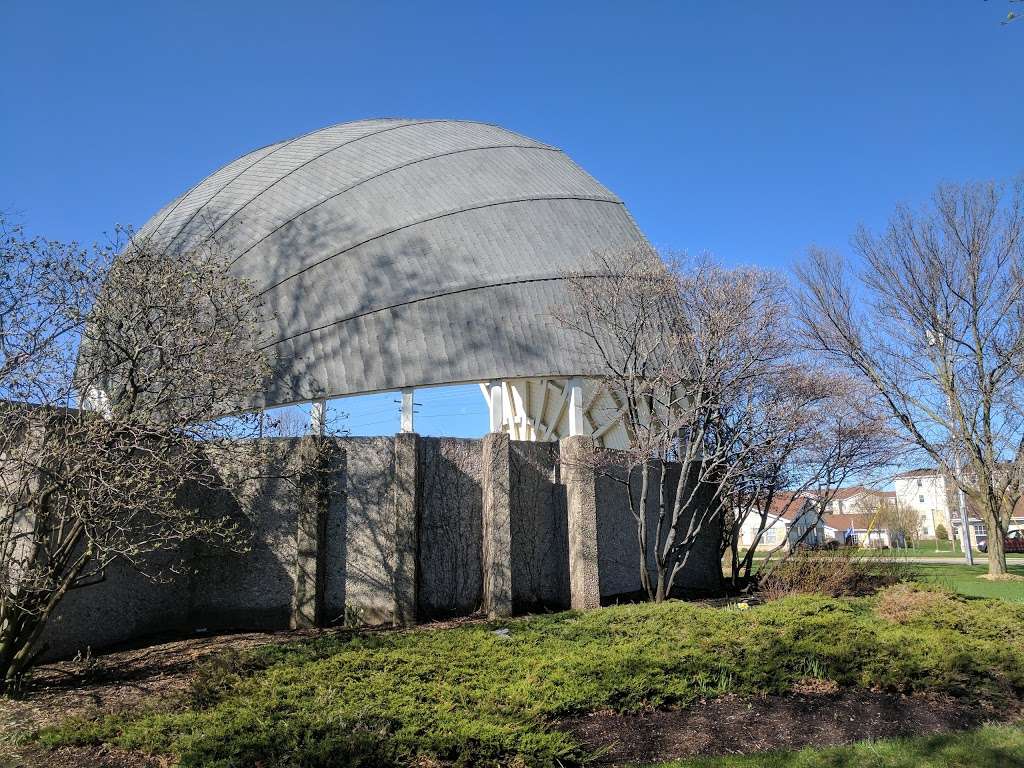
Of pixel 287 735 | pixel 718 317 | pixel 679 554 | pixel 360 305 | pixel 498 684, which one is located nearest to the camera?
pixel 287 735

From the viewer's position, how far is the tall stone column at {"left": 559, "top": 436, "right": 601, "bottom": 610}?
34.8ft

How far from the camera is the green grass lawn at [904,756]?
472cm

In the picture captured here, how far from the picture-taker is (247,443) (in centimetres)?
982

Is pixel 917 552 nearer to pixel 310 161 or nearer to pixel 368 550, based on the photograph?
pixel 310 161

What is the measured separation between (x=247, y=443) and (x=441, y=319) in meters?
6.70

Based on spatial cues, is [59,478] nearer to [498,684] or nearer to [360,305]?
[498,684]

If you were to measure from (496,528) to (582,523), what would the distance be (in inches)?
54.1

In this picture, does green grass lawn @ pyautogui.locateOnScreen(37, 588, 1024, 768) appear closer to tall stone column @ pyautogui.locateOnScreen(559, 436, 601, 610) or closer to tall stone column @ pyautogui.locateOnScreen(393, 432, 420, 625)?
tall stone column @ pyautogui.locateOnScreen(393, 432, 420, 625)

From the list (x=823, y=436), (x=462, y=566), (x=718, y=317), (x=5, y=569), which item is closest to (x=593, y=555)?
(x=462, y=566)

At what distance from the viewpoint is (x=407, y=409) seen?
1531cm

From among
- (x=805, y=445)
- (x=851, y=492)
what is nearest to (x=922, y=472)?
(x=805, y=445)

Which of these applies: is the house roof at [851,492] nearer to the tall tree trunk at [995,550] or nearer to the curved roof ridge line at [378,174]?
the tall tree trunk at [995,550]

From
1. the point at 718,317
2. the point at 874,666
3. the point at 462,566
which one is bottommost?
the point at 874,666

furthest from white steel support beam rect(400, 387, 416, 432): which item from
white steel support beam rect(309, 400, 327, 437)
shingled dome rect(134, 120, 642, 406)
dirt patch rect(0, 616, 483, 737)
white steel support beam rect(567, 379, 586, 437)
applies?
dirt patch rect(0, 616, 483, 737)
